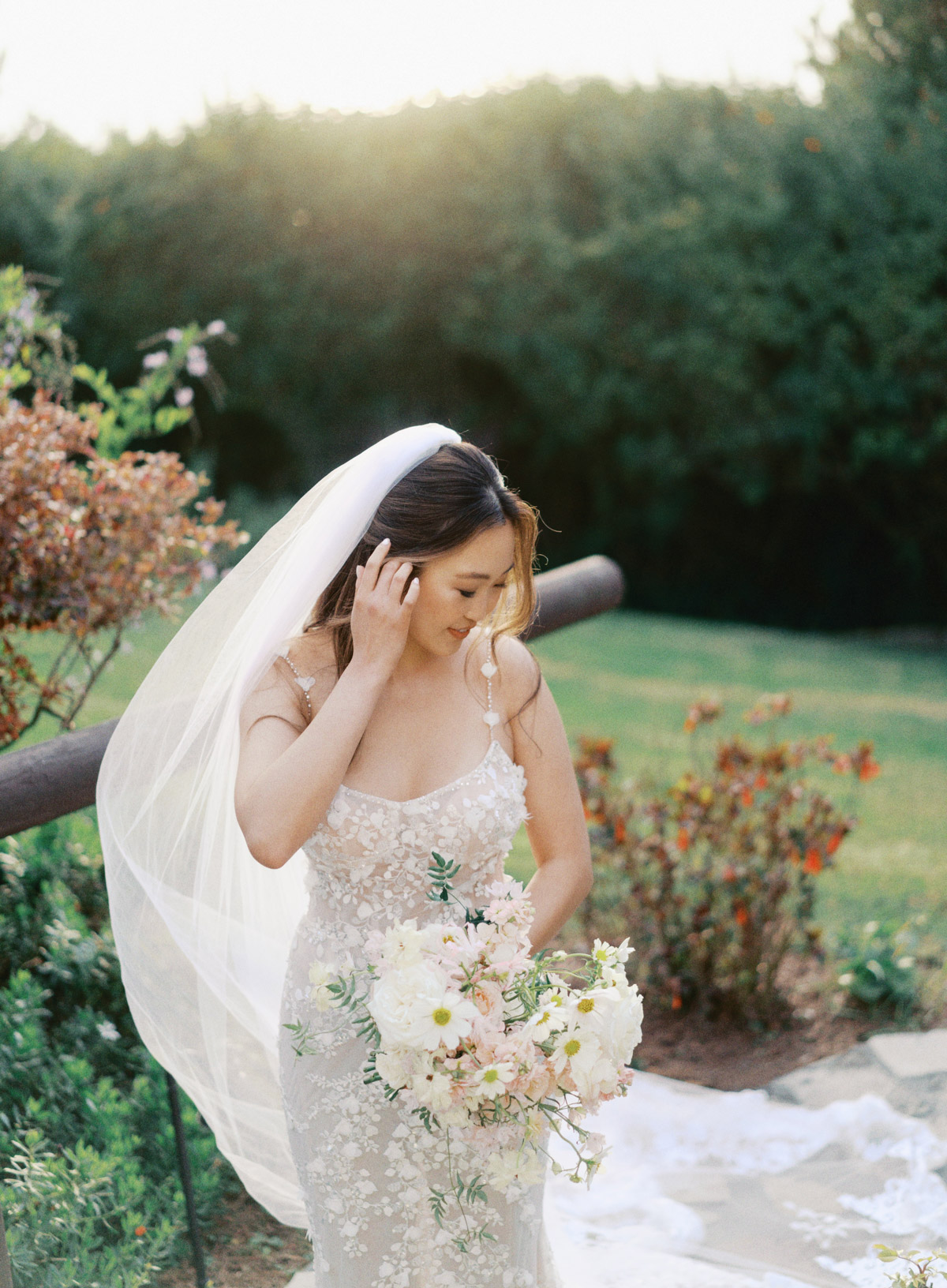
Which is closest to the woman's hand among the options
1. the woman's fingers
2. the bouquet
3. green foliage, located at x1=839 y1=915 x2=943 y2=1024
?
the woman's fingers

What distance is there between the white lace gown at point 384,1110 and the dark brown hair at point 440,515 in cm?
35

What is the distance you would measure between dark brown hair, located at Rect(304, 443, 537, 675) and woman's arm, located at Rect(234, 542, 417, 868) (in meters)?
0.10

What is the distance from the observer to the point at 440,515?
88.2 inches

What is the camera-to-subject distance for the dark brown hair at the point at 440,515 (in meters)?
2.23

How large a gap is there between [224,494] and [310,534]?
1408cm

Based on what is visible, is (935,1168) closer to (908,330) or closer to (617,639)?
(617,639)

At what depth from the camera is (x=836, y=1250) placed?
319cm

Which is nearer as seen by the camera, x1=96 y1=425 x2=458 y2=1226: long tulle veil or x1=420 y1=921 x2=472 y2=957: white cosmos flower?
x1=420 y1=921 x2=472 y2=957: white cosmos flower

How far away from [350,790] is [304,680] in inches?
9.7

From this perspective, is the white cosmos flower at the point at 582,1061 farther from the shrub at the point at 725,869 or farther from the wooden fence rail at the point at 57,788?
the shrub at the point at 725,869

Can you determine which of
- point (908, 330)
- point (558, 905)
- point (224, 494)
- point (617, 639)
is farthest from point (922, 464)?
point (558, 905)

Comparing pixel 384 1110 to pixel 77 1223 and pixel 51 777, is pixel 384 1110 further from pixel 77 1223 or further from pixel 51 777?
pixel 77 1223

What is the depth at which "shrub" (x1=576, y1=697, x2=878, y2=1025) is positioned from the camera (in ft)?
14.5

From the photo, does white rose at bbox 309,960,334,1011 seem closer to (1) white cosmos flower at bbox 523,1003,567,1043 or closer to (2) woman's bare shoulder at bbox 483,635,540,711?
(1) white cosmos flower at bbox 523,1003,567,1043
